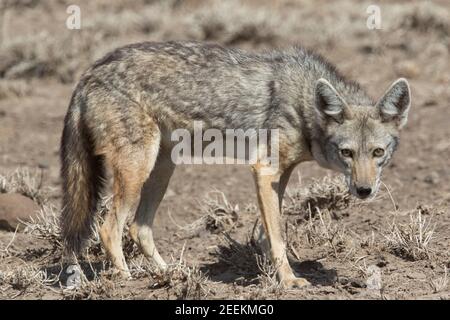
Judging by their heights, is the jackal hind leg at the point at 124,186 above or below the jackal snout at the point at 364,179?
below

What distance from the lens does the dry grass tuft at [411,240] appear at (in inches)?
Result: 287

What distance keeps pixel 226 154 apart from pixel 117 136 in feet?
3.54

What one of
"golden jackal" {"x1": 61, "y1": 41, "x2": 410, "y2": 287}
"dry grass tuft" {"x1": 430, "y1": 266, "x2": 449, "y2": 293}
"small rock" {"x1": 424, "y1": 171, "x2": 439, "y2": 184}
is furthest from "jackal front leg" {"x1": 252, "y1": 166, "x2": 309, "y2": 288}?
"small rock" {"x1": 424, "y1": 171, "x2": 439, "y2": 184}

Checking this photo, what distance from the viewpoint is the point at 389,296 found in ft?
21.1

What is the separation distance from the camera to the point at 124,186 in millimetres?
7105

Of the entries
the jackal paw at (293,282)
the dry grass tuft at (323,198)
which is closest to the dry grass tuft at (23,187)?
the dry grass tuft at (323,198)

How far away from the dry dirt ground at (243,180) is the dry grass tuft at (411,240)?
0.01 meters

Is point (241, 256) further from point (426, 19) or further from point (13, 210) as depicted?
point (426, 19)

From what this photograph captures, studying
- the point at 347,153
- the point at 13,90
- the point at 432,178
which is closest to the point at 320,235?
the point at 347,153

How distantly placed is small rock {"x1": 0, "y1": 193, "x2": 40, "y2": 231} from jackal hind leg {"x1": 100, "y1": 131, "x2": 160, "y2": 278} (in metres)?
1.62

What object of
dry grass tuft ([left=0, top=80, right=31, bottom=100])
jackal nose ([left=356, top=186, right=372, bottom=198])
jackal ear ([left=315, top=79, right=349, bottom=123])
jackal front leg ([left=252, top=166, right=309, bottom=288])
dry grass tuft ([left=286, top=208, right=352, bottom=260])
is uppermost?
jackal ear ([left=315, top=79, right=349, bottom=123])

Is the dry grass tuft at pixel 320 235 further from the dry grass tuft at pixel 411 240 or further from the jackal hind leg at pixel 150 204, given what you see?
the jackal hind leg at pixel 150 204

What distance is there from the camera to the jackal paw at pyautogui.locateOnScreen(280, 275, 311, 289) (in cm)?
674

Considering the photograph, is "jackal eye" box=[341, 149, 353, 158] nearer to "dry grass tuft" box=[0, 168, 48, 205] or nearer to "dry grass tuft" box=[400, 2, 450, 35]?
"dry grass tuft" box=[0, 168, 48, 205]
